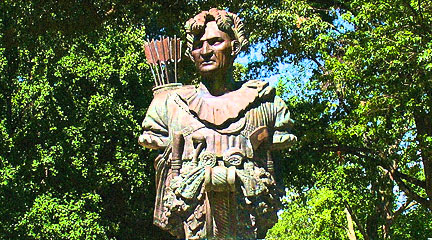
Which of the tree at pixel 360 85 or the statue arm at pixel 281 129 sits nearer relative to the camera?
the statue arm at pixel 281 129

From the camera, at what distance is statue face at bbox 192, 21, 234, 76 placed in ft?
24.0

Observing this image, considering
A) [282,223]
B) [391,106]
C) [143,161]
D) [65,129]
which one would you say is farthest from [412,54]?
[282,223]

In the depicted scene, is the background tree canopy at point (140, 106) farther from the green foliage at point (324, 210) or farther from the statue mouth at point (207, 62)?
the statue mouth at point (207, 62)

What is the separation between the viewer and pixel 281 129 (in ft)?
24.3

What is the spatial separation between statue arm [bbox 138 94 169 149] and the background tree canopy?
7298 millimetres

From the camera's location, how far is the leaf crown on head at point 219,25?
7355 millimetres

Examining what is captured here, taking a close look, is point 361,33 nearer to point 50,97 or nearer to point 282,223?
point 50,97

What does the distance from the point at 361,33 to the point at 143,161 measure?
5663 mm

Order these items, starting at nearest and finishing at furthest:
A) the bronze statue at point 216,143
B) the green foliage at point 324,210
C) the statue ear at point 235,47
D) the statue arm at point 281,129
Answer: the bronze statue at point 216,143
the statue arm at point 281,129
the statue ear at point 235,47
the green foliage at point 324,210

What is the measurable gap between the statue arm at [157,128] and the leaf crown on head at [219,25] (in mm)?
620

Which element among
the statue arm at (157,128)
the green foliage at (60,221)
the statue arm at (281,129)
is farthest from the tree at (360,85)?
the statue arm at (157,128)

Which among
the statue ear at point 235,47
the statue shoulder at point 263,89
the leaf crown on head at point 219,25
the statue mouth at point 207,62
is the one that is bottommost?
the statue shoulder at point 263,89

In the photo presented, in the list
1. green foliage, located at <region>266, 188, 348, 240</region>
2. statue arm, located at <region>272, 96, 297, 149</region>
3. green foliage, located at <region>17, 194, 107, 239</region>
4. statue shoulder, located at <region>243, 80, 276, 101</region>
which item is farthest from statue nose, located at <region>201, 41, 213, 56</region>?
green foliage, located at <region>17, 194, 107, 239</region>

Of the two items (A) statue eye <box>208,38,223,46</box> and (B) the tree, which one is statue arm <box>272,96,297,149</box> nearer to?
(A) statue eye <box>208,38,223,46</box>
